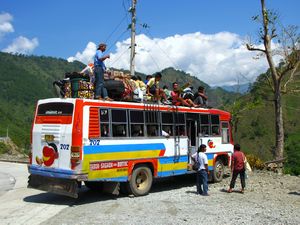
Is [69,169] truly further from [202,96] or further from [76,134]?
[202,96]

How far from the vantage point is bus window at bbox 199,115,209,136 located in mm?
14495

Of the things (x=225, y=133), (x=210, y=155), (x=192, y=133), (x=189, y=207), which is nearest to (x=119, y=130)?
(x=189, y=207)

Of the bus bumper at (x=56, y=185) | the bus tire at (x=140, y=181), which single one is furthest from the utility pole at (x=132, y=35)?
the bus bumper at (x=56, y=185)

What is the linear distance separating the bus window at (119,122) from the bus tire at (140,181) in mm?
1207

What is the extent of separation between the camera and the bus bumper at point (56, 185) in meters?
10.2

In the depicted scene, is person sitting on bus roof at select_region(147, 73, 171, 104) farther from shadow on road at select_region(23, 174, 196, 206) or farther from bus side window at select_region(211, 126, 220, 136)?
shadow on road at select_region(23, 174, 196, 206)

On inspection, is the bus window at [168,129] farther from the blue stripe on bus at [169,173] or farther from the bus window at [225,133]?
the bus window at [225,133]

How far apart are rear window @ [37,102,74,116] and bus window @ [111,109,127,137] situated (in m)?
1.22

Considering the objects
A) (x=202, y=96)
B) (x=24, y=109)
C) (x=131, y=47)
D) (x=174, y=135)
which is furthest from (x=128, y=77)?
(x=24, y=109)

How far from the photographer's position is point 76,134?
10.1m

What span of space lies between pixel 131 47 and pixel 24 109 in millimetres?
131744

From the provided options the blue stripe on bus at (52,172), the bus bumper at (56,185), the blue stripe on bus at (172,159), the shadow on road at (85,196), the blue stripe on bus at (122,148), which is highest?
the blue stripe on bus at (122,148)

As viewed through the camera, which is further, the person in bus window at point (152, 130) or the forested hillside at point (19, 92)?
the forested hillside at point (19, 92)

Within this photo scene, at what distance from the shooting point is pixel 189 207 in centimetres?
1030
